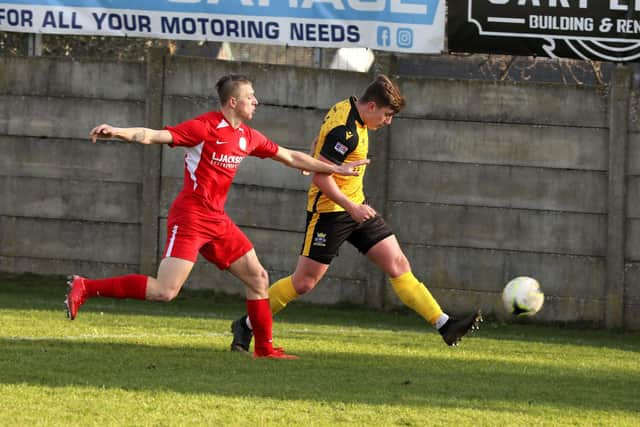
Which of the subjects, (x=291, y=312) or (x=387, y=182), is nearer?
(x=291, y=312)

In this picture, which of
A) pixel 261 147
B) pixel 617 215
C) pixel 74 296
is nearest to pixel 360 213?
pixel 261 147

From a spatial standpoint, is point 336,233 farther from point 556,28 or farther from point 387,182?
point 556,28

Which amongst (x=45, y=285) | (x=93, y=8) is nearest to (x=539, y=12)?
(x=93, y=8)

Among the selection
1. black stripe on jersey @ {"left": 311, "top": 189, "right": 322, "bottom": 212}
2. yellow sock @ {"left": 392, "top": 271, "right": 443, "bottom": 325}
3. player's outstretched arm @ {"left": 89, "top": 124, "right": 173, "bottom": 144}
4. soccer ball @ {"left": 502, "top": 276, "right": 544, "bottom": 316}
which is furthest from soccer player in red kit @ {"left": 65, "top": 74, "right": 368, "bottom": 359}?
soccer ball @ {"left": 502, "top": 276, "right": 544, "bottom": 316}

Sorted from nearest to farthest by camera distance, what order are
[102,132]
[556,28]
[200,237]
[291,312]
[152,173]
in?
[102,132]
[200,237]
[556,28]
[291,312]
[152,173]

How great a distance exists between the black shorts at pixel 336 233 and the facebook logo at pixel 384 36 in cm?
389

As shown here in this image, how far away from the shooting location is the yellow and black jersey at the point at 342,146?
30.7 feet

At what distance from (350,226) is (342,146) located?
2.01 feet

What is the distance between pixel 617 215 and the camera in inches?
497

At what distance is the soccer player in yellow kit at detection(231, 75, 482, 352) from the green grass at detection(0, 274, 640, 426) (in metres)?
0.31

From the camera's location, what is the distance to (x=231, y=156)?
8891mm

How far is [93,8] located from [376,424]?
8251 millimetres

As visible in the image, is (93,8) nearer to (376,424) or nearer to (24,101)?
(24,101)

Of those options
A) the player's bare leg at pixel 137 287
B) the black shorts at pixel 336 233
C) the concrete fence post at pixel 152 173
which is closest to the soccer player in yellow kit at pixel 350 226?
the black shorts at pixel 336 233
